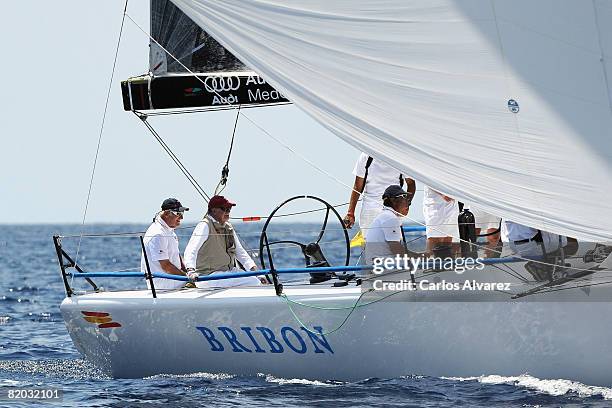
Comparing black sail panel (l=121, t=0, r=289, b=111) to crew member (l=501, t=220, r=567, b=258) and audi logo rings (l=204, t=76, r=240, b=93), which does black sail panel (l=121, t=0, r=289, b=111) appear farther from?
crew member (l=501, t=220, r=567, b=258)

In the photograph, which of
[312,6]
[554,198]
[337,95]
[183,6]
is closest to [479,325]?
[554,198]

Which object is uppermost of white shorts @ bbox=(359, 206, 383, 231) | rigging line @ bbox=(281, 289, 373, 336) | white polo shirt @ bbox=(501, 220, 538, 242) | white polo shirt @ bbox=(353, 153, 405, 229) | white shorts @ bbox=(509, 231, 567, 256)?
white polo shirt @ bbox=(353, 153, 405, 229)

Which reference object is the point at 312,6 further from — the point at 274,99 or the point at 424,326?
the point at 424,326

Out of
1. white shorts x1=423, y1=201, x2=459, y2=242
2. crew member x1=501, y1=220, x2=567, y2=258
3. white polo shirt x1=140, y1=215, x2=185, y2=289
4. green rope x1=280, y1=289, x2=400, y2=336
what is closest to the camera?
crew member x1=501, y1=220, x2=567, y2=258

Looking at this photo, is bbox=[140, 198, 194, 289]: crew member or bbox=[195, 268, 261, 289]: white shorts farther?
bbox=[140, 198, 194, 289]: crew member

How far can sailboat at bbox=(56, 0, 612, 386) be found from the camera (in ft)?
26.5

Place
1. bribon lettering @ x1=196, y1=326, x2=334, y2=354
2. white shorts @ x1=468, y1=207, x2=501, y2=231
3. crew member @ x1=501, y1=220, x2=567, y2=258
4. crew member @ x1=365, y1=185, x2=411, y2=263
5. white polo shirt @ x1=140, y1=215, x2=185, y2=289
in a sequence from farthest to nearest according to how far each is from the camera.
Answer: white polo shirt @ x1=140, y1=215, x2=185, y2=289 → white shorts @ x1=468, y1=207, x2=501, y2=231 → bribon lettering @ x1=196, y1=326, x2=334, y2=354 → crew member @ x1=365, y1=185, x2=411, y2=263 → crew member @ x1=501, y1=220, x2=567, y2=258

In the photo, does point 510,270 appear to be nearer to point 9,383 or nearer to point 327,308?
point 327,308

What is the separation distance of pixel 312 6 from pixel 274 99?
166cm

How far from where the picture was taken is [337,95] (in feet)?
27.9

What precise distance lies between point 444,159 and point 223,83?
259cm

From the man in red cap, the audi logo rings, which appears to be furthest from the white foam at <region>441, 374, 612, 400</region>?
the audi logo rings

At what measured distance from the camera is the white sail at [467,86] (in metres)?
8.05

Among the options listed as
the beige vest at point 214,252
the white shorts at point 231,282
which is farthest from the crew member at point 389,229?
the beige vest at point 214,252
